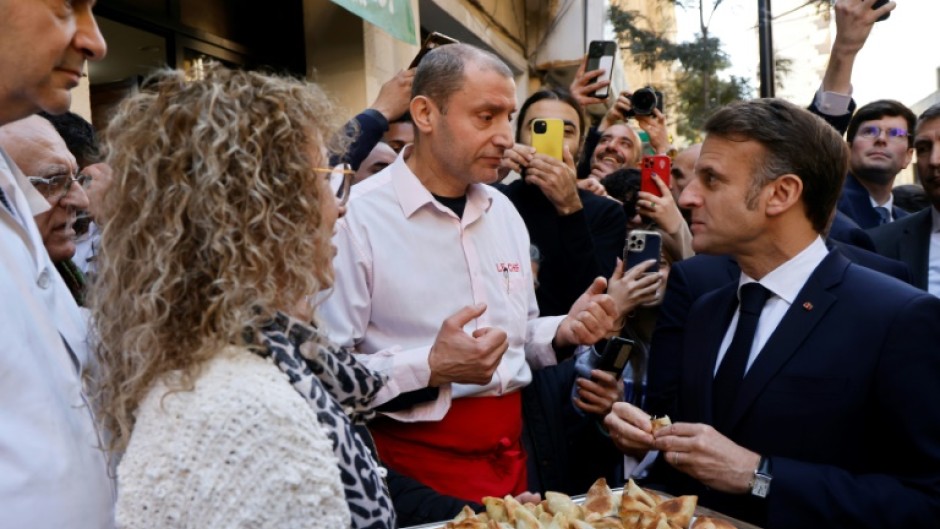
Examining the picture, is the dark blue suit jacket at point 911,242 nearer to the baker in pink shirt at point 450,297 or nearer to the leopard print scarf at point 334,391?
the baker in pink shirt at point 450,297

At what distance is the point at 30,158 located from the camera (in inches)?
93.1

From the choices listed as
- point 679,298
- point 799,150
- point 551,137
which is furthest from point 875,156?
point 799,150

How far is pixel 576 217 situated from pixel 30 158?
6.06 feet

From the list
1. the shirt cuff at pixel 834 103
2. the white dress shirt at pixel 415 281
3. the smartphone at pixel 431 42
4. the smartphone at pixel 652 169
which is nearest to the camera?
the white dress shirt at pixel 415 281

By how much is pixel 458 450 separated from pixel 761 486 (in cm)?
87

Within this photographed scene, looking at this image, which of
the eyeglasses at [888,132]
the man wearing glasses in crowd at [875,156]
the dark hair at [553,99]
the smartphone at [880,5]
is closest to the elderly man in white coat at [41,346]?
the dark hair at [553,99]

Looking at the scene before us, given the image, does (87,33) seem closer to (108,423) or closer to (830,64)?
(108,423)

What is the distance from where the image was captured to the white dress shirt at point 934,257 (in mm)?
3920

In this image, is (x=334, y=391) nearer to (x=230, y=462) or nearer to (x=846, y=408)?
(x=230, y=462)

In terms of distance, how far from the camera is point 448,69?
2742 millimetres

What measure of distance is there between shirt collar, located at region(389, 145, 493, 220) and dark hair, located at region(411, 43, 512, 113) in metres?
0.22

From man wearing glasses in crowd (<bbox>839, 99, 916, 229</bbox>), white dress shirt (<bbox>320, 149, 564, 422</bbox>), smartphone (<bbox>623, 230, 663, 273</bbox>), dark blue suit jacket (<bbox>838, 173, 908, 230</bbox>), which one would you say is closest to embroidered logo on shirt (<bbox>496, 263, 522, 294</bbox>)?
white dress shirt (<bbox>320, 149, 564, 422</bbox>)

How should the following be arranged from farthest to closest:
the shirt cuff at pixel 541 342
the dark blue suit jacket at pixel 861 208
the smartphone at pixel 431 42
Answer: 1. the dark blue suit jacket at pixel 861 208
2. the smartphone at pixel 431 42
3. the shirt cuff at pixel 541 342

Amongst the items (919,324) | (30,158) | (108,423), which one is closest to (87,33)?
(108,423)
